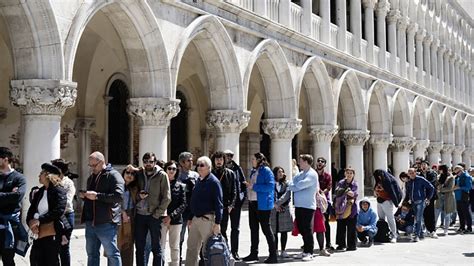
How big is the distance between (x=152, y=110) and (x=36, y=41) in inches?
117

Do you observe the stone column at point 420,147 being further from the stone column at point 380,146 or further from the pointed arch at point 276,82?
the pointed arch at point 276,82

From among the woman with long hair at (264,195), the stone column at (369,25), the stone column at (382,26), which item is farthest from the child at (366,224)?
the stone column at (382,26)

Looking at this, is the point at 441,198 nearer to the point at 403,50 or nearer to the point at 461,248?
the point at 461,248

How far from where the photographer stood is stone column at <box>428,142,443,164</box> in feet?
101

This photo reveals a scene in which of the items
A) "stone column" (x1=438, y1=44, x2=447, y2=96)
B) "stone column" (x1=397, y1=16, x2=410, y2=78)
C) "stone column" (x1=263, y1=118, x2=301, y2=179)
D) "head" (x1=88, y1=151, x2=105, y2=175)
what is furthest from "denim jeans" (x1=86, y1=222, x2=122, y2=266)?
"stone column" (x1=438, y1=44, x2=447, y2=96)

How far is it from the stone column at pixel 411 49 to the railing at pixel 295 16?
421 inches

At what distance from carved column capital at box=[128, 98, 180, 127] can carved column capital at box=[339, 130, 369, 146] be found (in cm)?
1063

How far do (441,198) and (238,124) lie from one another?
481 cm

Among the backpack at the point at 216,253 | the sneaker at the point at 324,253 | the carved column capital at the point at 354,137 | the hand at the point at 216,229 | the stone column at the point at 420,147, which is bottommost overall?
the sneaker at the point at 324,253

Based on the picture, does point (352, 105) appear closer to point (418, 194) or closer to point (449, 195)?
point (449, 195)

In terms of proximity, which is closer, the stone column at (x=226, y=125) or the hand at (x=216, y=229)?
the hand at (x=216, y=229)

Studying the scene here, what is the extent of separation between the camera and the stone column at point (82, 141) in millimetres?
16141

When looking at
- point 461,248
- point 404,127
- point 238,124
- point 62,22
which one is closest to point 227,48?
point 238,124

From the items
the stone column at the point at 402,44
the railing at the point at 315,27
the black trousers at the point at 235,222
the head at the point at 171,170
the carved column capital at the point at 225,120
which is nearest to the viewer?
the head at the point at 171,170
